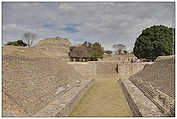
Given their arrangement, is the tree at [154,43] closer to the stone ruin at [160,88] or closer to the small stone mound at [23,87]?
the stone ruin at [160,88]

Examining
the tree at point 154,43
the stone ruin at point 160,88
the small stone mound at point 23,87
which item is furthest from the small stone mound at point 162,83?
the small stone mound at point 23,87

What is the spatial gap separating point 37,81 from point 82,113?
8.48ft

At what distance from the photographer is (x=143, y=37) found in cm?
541

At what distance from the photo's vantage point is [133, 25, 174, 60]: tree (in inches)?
210

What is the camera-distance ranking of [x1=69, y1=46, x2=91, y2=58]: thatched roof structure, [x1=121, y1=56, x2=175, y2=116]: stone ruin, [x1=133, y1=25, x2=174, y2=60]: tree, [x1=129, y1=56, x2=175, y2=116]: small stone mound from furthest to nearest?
[x1=69, y1=46, x2=91, y2=58]: thatched roof structure → [x1=129, y1=56, x2=175, y2=116]: small stone mound → [x1=121, y1=56, x2=175, y2=116]: stone ruin → [x1=133, y1=25, x2=174, y2=60]: tree

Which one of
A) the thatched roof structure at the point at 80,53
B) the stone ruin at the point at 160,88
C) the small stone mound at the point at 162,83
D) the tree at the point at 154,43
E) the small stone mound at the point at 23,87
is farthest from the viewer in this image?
the thatched roof structure at the point at 80,53

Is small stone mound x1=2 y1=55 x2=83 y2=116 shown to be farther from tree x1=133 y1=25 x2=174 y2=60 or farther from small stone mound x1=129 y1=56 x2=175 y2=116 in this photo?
small stone mound x1=129 y1=56 x2=175 y2=116

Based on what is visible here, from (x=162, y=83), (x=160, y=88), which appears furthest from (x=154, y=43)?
(x=162, y=83)

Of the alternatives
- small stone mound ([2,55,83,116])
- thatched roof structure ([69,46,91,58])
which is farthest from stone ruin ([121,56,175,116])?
thatched roof structure ([69,46,91,58])

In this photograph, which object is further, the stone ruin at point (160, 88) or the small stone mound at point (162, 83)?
the small stone mound at point (162, 83)

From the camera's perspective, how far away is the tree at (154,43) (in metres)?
5.34

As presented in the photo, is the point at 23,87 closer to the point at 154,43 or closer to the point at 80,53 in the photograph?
the point at 154,43

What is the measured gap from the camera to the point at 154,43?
229 inches

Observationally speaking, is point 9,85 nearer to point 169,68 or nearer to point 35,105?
point 35,105
